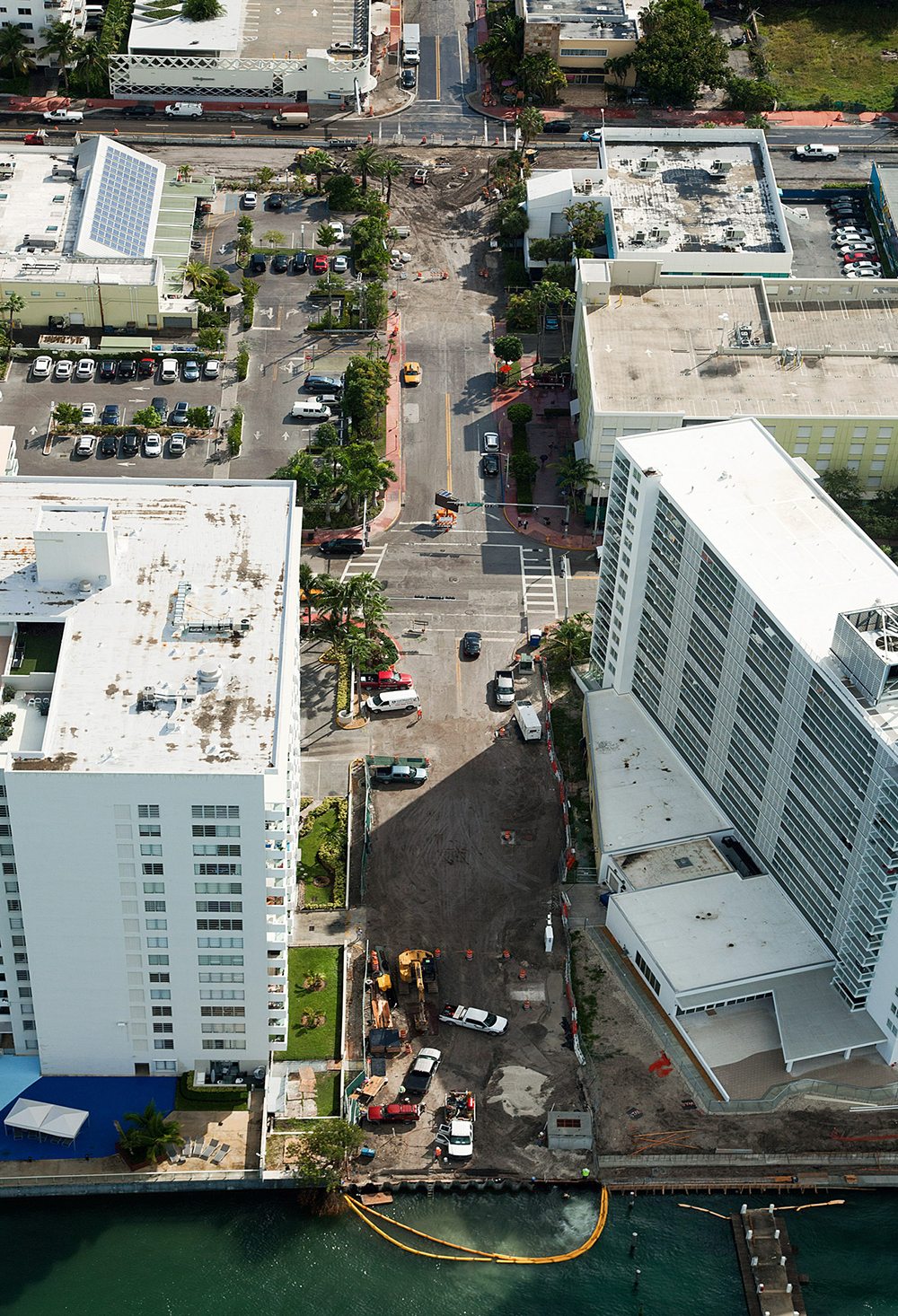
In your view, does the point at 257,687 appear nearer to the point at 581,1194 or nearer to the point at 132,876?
the point at 132,876

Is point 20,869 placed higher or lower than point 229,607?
lower

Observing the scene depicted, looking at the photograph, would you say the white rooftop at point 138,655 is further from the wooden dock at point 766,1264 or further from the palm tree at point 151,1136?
the wooden dock at point 766,1264

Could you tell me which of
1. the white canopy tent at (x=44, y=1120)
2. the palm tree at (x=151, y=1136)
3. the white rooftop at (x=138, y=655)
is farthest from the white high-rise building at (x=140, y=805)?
the palm tree at (x=151, y=1136)

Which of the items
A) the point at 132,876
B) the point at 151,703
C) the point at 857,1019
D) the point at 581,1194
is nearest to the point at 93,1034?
the point at 132,876

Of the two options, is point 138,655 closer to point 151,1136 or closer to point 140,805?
point 140,805

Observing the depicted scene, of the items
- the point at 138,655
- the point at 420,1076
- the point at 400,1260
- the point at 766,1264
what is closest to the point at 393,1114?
the point at 420,1076

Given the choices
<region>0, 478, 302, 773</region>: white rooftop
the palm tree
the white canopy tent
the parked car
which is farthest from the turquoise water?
<region>0, 478, 302, 773</region>: white rooftop
